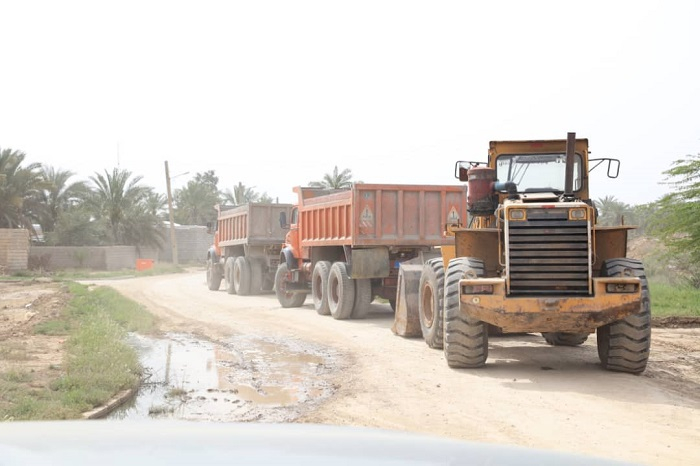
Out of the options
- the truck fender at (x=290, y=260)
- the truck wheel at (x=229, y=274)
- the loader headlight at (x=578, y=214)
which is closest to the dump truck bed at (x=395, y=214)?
the truck fender at (x=290, y=260)

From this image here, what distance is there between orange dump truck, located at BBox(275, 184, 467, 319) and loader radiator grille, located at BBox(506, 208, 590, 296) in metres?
6.57

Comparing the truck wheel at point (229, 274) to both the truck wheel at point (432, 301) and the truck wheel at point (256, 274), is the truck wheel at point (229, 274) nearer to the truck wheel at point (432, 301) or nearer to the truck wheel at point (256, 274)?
the truck wheel at point (256, 274)

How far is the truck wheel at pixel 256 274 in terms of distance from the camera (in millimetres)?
23875

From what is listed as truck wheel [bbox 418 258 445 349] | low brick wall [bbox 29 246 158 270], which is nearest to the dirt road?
truck wheel [bbox 418 258 445 349]

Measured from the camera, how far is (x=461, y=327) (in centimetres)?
933

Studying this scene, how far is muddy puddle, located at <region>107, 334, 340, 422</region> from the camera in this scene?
24.8 feet

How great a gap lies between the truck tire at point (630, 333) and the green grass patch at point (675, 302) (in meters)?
6.88

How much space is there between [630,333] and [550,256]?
128 centimetres

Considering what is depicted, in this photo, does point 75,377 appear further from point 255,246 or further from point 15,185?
point 15,185

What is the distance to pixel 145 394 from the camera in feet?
27.7

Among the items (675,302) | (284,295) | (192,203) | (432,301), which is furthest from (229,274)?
(192,203)

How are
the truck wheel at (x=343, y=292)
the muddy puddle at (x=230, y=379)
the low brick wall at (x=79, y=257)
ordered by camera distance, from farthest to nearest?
the low brick wall at (x=79, y=257)
the truck wheel at (x=343, y=292)
the muddy puddle at (x=230, y=379)

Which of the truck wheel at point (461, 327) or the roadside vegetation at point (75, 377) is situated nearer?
the roadside vegetation at point (75, 377)

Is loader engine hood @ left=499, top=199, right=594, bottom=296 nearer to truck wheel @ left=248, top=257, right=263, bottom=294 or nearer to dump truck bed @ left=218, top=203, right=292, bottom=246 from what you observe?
dump truck bed @ left=218, top=203, right=292, bottom=246
